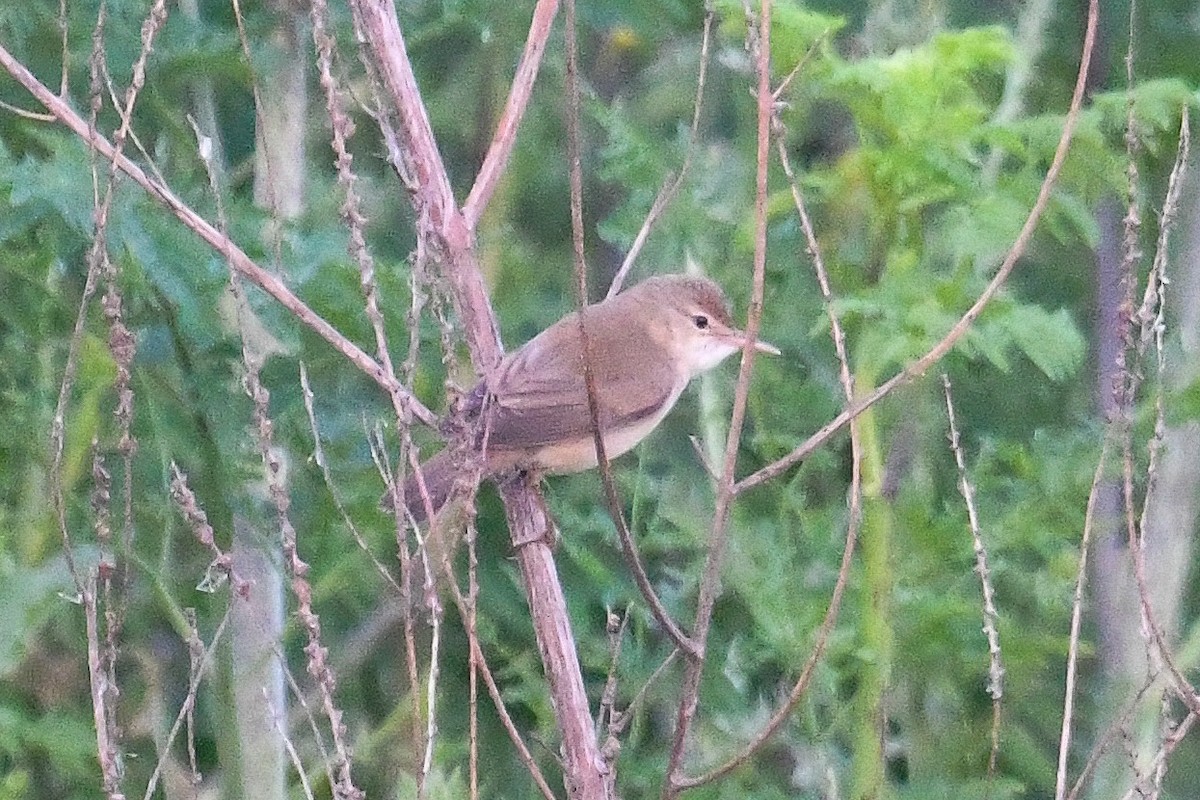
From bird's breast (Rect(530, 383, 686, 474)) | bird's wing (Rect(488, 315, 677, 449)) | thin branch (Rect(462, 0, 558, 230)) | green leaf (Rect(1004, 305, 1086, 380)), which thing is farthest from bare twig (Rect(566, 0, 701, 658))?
bird's breast (Rect(530, 383, 686, 474))

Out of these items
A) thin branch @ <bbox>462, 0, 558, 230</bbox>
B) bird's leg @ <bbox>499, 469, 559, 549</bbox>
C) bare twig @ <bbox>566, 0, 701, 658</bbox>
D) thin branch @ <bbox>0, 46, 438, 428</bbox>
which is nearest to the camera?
bare twig @ <bbox>566, 0, 701, 658</bbox>

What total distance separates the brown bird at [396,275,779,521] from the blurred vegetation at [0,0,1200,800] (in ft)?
0.34

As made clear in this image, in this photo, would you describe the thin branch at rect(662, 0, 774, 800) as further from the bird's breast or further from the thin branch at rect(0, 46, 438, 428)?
the bird's breast

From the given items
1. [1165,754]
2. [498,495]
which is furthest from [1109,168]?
[498,495]

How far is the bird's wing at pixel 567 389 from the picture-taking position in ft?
10.1

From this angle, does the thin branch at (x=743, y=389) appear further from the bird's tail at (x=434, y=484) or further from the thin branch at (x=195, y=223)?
the bird's tail at (x=434, y=484)

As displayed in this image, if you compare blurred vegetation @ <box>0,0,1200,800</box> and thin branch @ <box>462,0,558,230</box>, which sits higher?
thin branch @ <box>462,0,558,230</box>

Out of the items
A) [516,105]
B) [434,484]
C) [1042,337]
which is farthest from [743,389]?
[434,484]

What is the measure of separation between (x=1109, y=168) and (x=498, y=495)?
1288mm

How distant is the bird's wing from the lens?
3.07 metres

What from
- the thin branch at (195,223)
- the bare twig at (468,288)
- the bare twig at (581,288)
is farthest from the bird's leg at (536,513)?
the bare twig at (581,288)

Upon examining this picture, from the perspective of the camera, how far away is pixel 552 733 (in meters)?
3.37

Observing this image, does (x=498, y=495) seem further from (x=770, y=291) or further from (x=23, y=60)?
(x=23, y=60)

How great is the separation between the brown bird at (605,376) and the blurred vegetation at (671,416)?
0.10 meters
